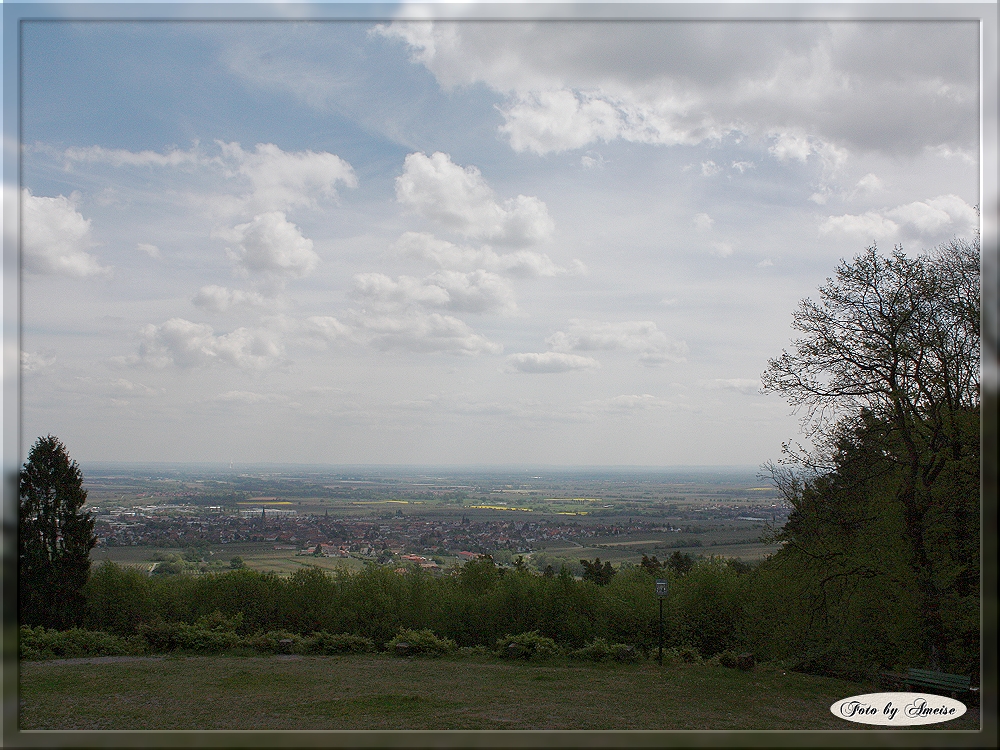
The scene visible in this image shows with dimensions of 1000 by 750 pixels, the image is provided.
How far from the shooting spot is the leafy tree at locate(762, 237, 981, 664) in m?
8.37

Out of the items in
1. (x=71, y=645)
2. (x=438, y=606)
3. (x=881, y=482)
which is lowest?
(x=438, y=606)

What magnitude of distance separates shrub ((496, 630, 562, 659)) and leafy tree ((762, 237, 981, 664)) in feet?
18.3

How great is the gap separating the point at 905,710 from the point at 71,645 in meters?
14.8

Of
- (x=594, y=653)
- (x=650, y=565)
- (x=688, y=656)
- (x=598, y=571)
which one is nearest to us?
(x=594, y=653)

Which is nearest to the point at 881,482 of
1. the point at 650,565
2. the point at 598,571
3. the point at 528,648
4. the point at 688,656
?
the point at 688,656

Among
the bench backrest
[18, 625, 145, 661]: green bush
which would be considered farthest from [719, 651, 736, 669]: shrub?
[18, 625, 145, 661]: green bush

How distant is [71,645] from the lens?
486 inches

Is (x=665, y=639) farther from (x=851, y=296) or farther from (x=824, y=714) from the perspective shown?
(x=851, y=296)

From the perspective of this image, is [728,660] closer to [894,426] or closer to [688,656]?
[688,656]

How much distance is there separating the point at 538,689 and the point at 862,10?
915 centimetres

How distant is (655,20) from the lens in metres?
3.89

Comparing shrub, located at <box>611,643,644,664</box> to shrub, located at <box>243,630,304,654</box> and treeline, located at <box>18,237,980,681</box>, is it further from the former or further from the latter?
shrub, located at <box>243,630,304,654</box>

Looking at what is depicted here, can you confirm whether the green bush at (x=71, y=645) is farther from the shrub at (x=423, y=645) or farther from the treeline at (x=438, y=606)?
the shrub at (x=423, y=645)

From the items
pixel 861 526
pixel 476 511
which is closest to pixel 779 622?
pixel 861 526
